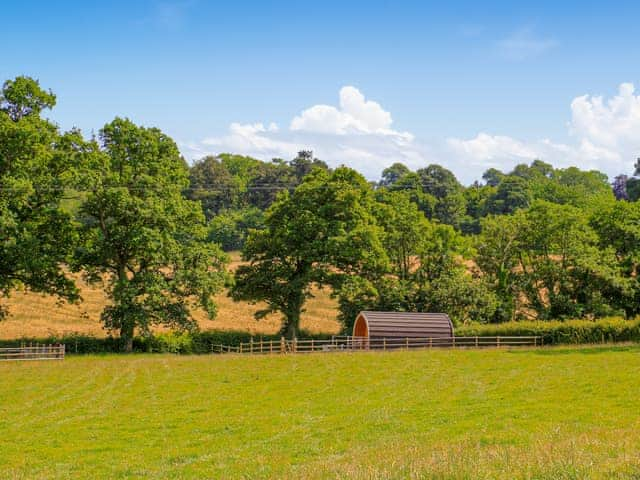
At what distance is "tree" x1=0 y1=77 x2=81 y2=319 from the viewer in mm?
48219

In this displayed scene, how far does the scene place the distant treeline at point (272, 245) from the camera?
50938 millimetres

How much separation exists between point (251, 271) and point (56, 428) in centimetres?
3645

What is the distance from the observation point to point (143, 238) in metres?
51.1

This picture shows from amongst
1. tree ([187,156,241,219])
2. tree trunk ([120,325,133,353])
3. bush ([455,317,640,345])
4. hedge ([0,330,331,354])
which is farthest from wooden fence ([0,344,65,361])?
tree ([187,156,241,219])

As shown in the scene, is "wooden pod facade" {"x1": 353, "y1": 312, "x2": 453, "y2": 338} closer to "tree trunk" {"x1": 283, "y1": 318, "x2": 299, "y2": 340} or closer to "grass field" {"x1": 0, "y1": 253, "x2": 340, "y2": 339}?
"tree trunk" {"x1": 283, "y1": 318, "x2": 299, "y2": 340}

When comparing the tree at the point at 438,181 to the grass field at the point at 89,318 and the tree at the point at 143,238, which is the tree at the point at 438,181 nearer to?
the grass field at the point at 89,318

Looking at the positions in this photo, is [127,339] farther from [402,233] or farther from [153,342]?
[402,233]

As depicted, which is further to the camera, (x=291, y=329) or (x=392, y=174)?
(x=392, y=174)

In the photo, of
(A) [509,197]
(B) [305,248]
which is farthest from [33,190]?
(A) [509,197]

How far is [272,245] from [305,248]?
112 inches

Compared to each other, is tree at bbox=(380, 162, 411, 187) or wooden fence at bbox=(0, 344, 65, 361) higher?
tree at bbox=(380, 162, 411, 187)

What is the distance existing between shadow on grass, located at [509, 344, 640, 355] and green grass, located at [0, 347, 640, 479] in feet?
8.39

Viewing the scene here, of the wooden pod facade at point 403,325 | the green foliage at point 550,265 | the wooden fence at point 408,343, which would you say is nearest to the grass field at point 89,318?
the wooden fence at point 408,343

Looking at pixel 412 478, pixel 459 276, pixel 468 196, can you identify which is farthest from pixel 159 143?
pixel 468 196
